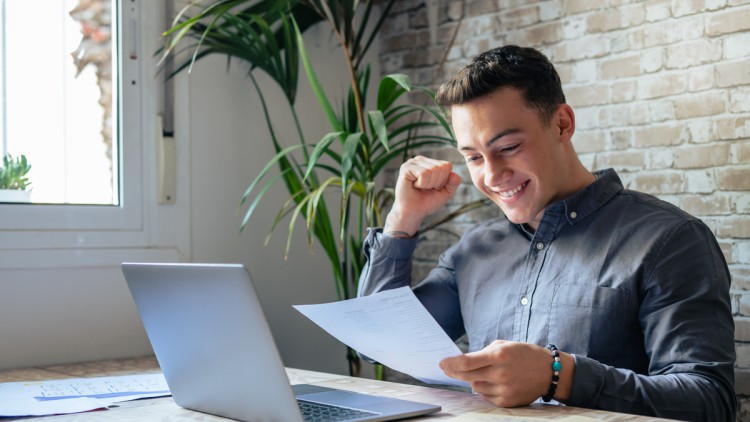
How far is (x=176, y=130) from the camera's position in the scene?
2660 mm

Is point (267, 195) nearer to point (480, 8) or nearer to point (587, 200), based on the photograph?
point (480, 8)

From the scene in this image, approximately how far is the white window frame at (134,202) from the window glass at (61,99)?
40 millimetres

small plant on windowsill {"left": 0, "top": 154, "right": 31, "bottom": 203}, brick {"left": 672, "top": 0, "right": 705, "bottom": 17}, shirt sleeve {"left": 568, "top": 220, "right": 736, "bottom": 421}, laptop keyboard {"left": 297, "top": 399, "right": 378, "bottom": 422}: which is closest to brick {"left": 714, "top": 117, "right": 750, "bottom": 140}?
brick {"left": 672, "top": 0, "right": 705, "bottom": 17}

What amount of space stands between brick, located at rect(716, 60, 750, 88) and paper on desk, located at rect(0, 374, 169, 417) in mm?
1675

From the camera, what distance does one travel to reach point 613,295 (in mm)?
1714

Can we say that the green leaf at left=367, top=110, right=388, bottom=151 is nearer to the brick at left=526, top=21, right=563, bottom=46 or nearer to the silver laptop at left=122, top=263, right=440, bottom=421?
the brick at left=526, top=21, right=563, bottom=46

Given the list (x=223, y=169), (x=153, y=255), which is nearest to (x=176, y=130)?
(x=223, y=169)

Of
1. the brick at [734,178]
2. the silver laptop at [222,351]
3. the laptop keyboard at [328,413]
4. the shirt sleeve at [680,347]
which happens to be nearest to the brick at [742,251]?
the brick at [734,178]

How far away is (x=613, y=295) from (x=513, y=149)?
0.39 metres

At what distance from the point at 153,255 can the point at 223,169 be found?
0.38 m

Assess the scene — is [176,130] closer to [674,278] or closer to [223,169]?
[223,169]

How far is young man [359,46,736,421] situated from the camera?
1490 mm

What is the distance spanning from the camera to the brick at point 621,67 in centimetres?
252

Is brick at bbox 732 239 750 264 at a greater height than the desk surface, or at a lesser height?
greater
